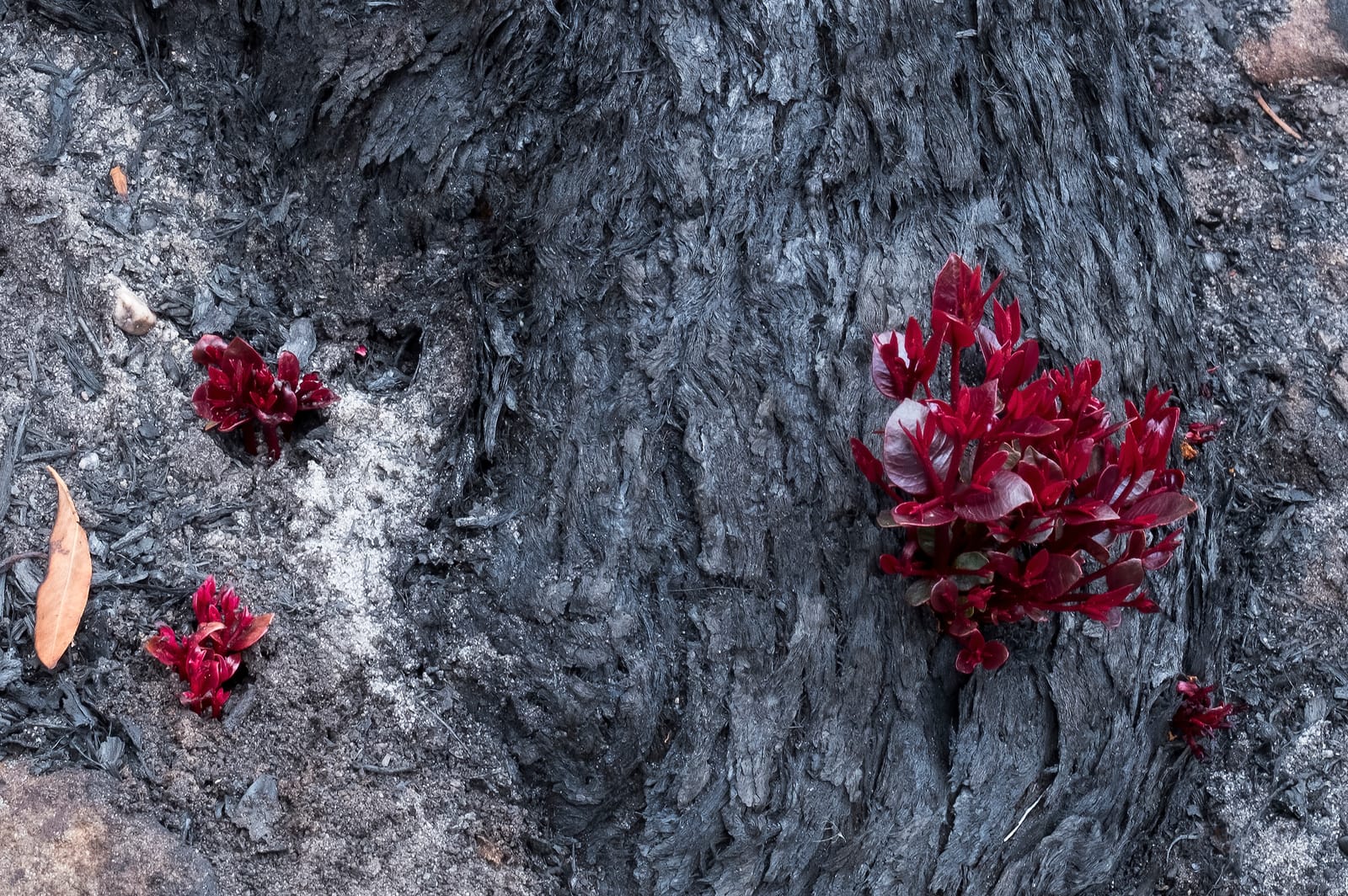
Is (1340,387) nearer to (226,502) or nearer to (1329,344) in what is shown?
(1329,344)

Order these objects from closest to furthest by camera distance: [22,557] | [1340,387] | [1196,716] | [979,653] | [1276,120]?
[979,653]
[22,557]
[1196,716]
[1340,387]
[1276,120]

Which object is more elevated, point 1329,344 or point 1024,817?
point 1329,344

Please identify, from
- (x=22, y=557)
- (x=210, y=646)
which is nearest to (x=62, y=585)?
(x=22, y=557)

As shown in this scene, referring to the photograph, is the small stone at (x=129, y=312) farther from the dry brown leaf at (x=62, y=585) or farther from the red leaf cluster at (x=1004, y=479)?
the red leaf cluster at (x=1004, y=479)

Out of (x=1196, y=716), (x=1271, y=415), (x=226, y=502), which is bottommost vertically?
(x=1196, y=716)

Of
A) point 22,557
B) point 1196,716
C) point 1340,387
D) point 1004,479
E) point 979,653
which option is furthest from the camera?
point 1340,387

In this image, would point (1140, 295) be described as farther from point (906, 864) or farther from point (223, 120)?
point (223, 120)
